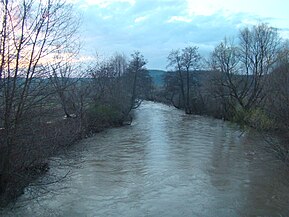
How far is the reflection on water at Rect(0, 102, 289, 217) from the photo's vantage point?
962 cm

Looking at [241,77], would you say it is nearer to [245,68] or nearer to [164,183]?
[245,68]

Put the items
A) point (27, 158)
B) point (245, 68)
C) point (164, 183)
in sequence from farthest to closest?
point (245, 68) → point (164, 183) → point (27, 158)

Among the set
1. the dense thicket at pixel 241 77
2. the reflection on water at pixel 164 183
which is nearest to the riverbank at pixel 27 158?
the reflection on water at pixel 164 183

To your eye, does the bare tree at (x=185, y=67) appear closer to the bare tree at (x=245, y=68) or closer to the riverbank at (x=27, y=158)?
the bare tree at (x=245, y=68)

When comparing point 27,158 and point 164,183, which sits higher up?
point 27,158

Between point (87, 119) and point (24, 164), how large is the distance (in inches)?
625

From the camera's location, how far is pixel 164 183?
12.0 metres

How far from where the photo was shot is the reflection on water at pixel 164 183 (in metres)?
9.62

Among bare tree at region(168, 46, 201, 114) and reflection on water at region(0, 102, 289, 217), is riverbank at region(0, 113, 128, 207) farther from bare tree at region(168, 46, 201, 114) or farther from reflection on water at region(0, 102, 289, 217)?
bare tree at region(168, 46, 201, 114)

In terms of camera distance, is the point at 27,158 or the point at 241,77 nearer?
the point at 27,158

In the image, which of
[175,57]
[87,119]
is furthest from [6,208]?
[175,57]

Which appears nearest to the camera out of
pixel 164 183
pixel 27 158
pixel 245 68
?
pixel 27 158

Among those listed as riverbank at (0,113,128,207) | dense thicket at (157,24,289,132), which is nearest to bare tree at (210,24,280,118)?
dense thicket at (157,24,289,132)

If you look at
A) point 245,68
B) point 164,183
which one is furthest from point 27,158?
point 245,68
